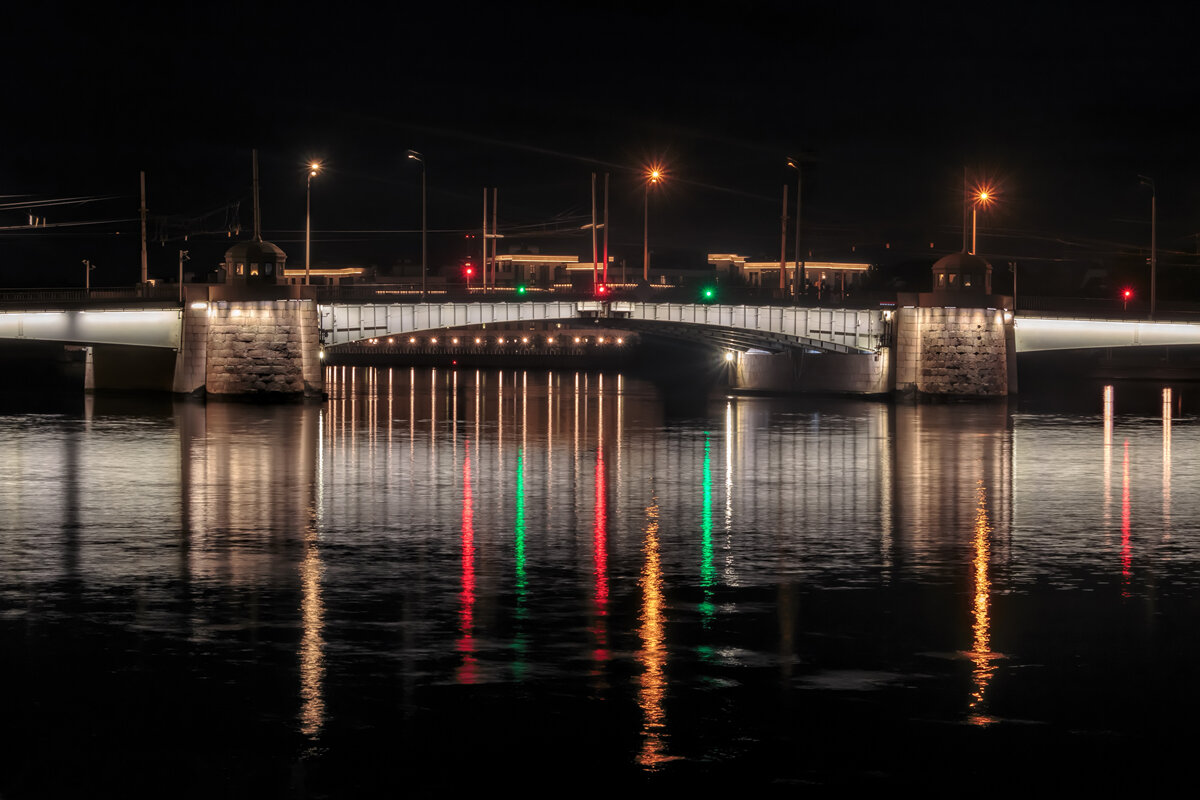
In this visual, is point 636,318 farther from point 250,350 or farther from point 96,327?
point 96,327

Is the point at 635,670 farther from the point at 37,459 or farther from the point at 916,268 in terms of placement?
the point at 916,268

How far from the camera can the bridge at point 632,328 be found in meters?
78.2

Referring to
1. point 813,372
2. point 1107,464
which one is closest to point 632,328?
point 813,372

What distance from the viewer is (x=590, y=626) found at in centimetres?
1964

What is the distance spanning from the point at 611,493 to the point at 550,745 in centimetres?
2130

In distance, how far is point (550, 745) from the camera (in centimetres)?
1445

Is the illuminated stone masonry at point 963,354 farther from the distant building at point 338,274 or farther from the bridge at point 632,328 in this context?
the distant building at point 338,274

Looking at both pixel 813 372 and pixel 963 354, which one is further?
pixel 813 372

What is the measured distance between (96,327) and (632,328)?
28.8 meters

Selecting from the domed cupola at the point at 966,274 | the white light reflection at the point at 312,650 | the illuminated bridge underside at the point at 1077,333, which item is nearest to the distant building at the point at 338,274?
the illuminated bridge underside at the point at 1077,333

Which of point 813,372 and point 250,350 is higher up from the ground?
point 250,350

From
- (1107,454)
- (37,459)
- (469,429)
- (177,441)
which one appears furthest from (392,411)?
(1107,454)

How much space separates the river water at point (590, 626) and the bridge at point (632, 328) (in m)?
35.5

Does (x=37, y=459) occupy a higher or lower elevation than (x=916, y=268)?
lower
